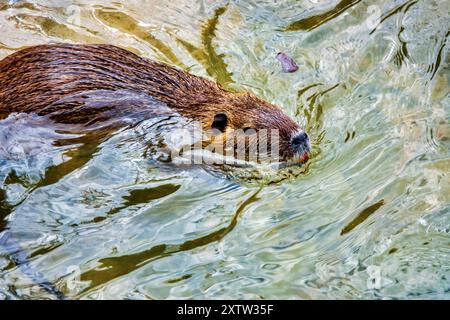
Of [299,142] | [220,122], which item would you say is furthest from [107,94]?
[299,142]

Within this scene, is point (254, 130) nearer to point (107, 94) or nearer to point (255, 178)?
point (255, 178)

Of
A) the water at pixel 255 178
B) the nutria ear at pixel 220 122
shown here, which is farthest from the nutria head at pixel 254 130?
the water at pixel 255 178

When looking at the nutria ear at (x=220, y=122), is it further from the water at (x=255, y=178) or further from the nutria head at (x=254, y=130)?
the water at (x=255, y=178)

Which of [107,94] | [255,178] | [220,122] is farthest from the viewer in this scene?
[220,122]

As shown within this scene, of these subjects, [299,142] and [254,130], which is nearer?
[299,142]

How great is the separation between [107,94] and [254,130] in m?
0.96

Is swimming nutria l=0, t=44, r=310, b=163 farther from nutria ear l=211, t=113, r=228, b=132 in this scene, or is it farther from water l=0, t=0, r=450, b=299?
water l=0, t=0, r=450, b=299

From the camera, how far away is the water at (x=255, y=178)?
3146 millimetres

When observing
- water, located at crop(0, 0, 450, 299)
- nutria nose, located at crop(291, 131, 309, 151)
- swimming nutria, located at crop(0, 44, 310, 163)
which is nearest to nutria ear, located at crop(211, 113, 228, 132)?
swimming nutria, located at crop(0, 44, 310, 163)

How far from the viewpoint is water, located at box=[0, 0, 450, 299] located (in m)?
3.15

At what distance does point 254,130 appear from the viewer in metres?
4.14
